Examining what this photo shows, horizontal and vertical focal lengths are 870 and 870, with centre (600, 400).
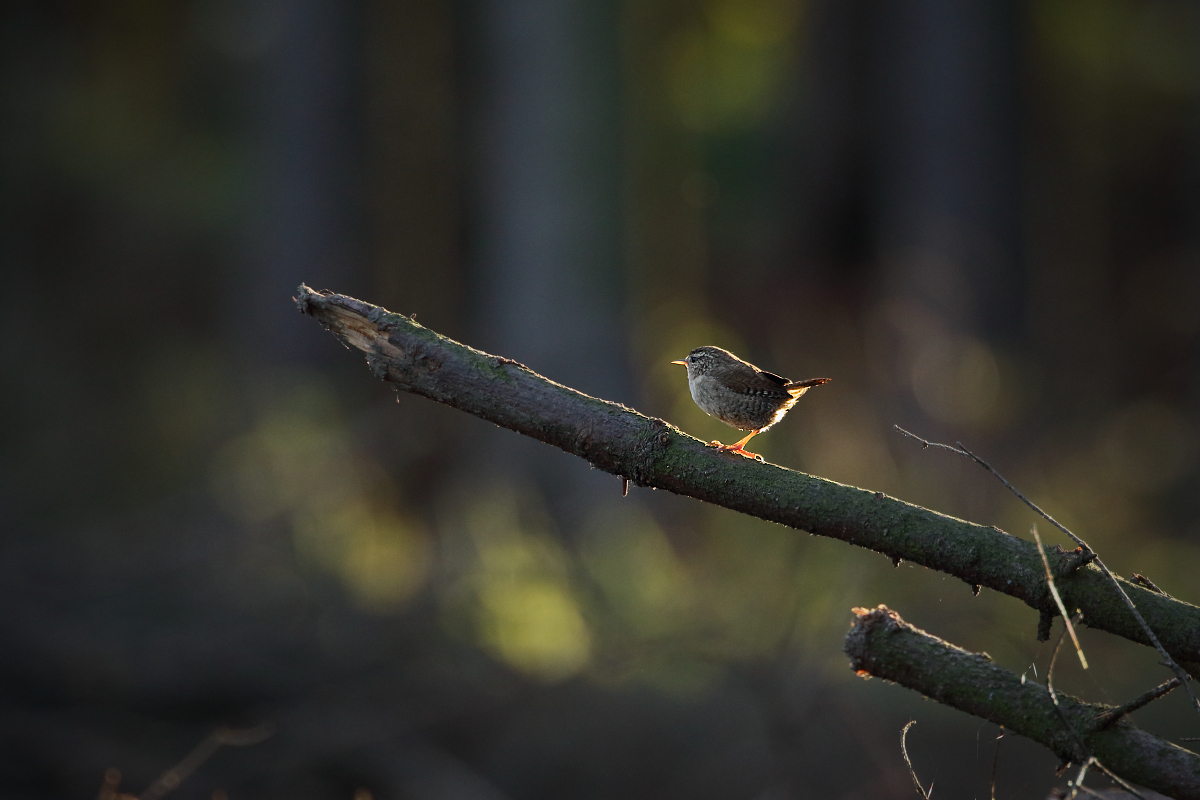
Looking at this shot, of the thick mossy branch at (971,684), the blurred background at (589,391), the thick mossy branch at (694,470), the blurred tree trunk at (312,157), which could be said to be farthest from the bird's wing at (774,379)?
the blurred tree trunk at (312,157)

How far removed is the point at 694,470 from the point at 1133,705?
0.87 metres

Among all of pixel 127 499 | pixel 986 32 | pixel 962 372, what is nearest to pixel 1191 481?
pixel 962 372

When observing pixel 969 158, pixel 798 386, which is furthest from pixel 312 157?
pixel 798 386

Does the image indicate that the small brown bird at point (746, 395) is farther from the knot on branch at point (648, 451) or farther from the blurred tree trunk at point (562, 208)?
the blurred tree trunk at point (562, 208)

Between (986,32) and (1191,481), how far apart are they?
4.84 m

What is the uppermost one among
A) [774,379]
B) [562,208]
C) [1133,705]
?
[562,208]

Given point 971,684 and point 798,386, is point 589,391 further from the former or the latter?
point 971,684

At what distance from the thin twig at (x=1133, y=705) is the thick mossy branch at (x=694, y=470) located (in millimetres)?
133

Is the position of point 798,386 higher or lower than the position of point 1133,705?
higher

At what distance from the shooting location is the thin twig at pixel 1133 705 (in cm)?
148

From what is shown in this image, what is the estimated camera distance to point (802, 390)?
2.91m

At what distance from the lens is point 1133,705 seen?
4.88 ft

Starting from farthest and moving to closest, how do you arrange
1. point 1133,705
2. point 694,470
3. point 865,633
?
point 694,470, point 865,633, point 1133,705

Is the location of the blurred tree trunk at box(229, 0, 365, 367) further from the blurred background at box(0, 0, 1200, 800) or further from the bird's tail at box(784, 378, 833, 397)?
the bird's tail at box(784, 378, 833, 397)
